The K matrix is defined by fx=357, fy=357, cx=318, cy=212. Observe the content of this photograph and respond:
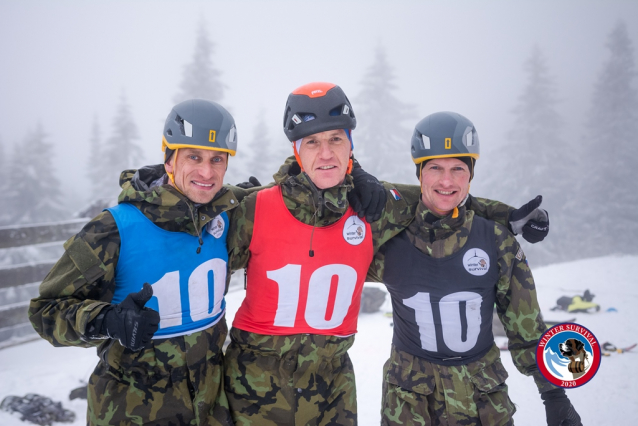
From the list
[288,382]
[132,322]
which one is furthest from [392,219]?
[132,322]

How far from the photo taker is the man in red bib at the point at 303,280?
283 cm

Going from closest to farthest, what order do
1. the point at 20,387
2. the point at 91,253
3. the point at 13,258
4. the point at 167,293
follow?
the point at 91,253, the point at 167,293, the point at 20,387, the point at 13,258

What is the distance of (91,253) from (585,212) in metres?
34.5

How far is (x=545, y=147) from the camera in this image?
28.6 metres

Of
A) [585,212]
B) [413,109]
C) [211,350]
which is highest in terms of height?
[413,109]

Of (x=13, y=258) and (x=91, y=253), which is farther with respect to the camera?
(x=13, y=258)

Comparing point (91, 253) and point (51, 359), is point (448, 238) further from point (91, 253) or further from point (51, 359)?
point (51, 359)

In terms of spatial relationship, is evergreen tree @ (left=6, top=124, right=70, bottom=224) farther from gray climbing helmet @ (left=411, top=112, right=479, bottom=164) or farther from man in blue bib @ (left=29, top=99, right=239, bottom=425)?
gray climbing helmet @ (left=411, top=112, right=479, bottom=164)

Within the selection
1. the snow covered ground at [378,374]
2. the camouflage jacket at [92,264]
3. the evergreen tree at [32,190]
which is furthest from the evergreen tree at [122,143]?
the camouflage jacket at [92,264]

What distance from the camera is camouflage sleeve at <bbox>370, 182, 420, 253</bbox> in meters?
3.20

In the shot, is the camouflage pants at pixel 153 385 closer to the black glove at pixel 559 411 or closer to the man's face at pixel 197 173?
the man's face at pixel 197 173

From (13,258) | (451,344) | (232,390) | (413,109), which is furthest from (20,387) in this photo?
(413,109)

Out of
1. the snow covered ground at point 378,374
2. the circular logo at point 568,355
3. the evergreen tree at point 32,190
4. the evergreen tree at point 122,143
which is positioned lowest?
the snow covered ground at point 378,374

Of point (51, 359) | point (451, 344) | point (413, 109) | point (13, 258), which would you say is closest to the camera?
point (451, 344)
